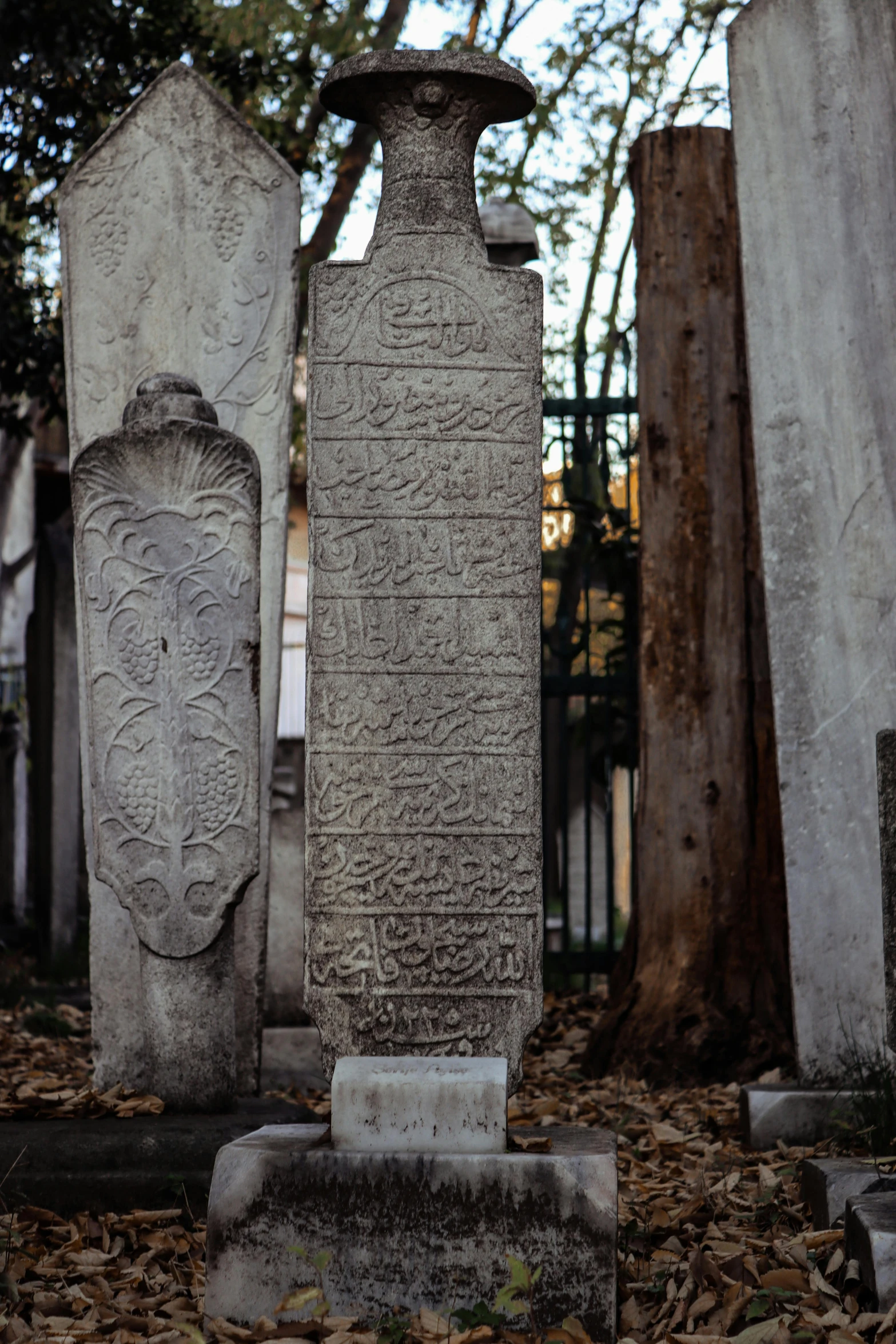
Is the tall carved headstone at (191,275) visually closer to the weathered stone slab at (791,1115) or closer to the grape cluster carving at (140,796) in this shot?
the grape cluster carving at (140,796)

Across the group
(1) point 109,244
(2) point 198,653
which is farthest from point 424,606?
(1) point 109,244

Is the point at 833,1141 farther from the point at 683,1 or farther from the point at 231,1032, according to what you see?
the point at 683,1

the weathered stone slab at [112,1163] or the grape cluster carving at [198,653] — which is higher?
the grape cluster carving at [198,653]

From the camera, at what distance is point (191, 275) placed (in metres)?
4.80

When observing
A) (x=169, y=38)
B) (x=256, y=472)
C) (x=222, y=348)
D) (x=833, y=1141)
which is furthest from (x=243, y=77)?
(x=833, y=1141)

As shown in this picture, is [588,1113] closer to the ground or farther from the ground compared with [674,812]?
closer to the ground

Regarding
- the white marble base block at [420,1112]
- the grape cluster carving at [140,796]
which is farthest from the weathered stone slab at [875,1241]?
the grape cluster carving at [140,796]

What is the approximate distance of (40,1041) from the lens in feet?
18.5

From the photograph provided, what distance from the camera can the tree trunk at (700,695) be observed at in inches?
197

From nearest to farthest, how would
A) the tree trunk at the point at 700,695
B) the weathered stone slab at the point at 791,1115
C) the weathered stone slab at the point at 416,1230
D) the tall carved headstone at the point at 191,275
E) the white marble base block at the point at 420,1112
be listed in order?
the weathered stone slab at the point at 416,1230
the white marble base block at the point at 420,1112
the weathered stone slab at the point at 791,1115
the tall carved headstone at the point at 191,275
the tree trunk at the point at 700,695

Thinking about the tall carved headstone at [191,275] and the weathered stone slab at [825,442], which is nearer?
the weathered stone slab at [825,442]

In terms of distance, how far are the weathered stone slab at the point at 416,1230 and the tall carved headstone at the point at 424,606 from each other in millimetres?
439

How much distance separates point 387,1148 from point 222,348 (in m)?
2.94

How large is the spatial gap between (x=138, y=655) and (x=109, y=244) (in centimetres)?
176
